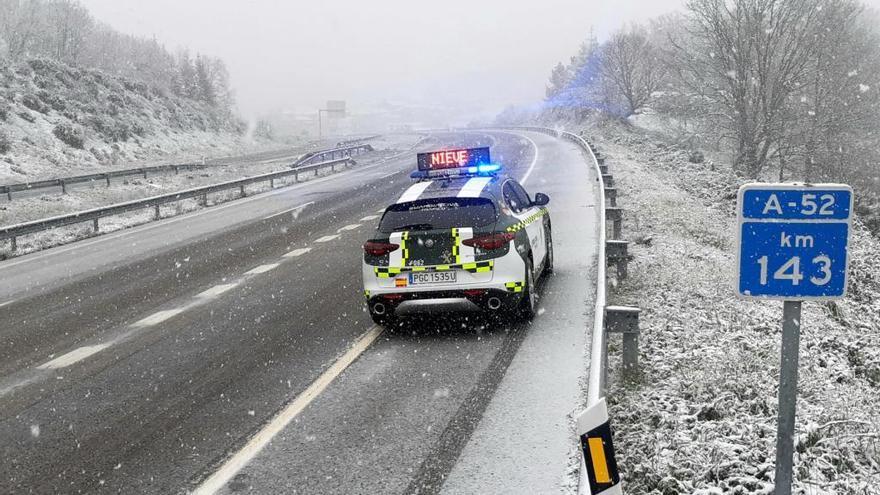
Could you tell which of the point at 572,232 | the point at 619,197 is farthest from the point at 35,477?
the point at 619,197

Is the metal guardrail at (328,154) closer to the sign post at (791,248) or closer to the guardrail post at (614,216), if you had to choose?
the guardrail post at (614,216)

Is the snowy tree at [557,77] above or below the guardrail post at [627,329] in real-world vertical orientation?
above

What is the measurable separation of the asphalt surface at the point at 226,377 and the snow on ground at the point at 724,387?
1.21m

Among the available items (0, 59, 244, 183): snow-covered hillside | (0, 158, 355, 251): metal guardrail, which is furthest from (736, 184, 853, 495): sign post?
(0, 59, 244, 183): snow-covered hillside

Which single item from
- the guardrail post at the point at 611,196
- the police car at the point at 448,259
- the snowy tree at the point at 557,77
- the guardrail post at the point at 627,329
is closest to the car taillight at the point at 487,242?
the police car at the point at 448,259

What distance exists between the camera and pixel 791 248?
3.40 metres

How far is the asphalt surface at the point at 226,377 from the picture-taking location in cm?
521

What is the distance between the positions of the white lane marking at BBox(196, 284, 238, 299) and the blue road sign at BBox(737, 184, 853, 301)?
8518 mm

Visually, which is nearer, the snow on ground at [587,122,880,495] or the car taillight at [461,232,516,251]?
the snow on ground at [587,122,880,495]

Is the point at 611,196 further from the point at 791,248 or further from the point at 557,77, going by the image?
the point at 557,77

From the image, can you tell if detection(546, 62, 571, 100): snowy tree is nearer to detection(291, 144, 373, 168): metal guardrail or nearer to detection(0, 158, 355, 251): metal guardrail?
detection(291, 144, 373, 168): metal guardrail

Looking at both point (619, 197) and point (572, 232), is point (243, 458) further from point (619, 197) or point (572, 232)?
point (619, 197)

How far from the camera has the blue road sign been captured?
3.35m

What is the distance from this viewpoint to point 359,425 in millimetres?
5887
